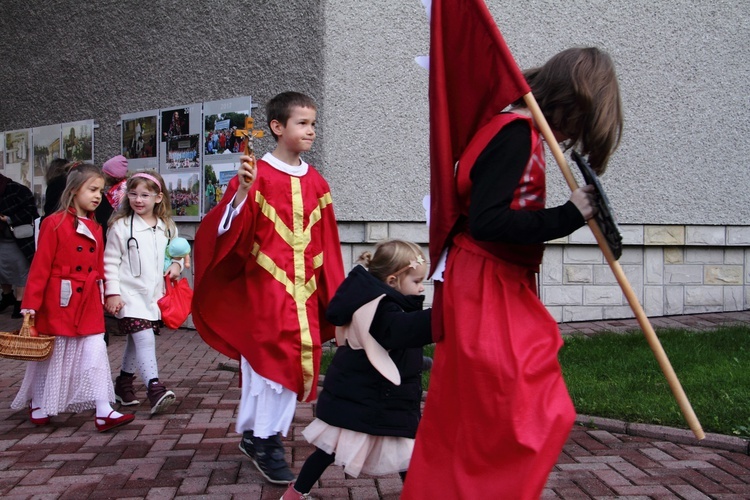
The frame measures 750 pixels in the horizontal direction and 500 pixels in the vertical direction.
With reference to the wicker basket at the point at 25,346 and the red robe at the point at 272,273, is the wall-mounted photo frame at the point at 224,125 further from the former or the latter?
the red robe at the point at 272,273

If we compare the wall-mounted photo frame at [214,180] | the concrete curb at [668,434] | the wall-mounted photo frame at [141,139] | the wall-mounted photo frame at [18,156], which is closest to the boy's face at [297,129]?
the concrete curb at [668,434]

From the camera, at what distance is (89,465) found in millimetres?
4312

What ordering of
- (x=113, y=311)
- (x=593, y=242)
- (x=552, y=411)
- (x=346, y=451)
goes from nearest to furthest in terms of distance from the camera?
(x=552, y=411) < (x=346, y=451) < (x=113, y=311) < (x=593, y=242)

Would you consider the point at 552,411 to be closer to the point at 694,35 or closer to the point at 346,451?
the point at 346,451

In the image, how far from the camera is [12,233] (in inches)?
397

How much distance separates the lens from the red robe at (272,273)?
13.4 feet

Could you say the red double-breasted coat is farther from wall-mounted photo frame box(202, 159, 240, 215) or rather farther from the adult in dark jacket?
the adult in dark jacket

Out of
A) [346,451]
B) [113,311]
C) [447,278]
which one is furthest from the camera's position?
[113,311]

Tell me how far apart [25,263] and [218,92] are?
10.6 ft

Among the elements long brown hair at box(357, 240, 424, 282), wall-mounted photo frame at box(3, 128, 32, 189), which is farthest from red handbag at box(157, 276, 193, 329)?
wall-mounted photo frame at box(3, 128, 32, 189)

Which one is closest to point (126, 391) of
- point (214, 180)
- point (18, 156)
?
point (214, 180)

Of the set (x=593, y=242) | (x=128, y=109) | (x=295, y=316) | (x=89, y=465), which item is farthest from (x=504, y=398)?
(x=128, y=109)

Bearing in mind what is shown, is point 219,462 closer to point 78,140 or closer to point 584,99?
point 584,99

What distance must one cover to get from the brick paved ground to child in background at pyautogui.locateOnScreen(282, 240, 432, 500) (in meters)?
0.50
